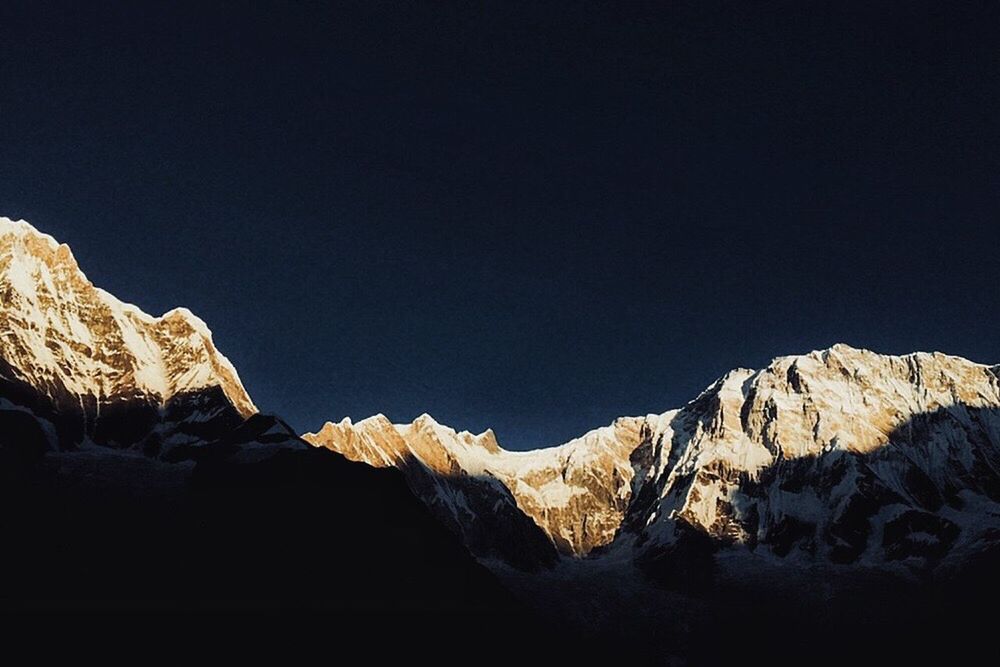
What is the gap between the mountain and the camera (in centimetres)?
13212

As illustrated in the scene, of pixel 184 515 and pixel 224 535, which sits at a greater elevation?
pixel 184 515

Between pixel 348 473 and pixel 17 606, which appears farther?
pixel 348 473

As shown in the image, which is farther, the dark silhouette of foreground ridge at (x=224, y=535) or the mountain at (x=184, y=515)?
the mountain at (x=184, y=515)

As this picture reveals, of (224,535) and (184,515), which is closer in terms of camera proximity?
(224,535)

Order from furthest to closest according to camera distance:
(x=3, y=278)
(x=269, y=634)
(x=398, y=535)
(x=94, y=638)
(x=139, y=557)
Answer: (x=3, y=278) → (x=398, y=535) → (x=139, y=557) → (x=269, y=634) → (x=94, y=638)

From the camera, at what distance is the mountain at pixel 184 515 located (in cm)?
13212

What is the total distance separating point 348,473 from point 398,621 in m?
43.2

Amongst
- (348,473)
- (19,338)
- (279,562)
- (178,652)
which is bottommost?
(178,652)

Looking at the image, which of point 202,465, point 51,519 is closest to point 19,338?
point 202,465

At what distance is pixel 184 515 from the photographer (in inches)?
6112

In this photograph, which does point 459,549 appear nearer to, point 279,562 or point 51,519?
point 279,562

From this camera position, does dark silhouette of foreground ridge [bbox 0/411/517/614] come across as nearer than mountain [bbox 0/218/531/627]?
Yes

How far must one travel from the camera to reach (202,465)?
579 feet

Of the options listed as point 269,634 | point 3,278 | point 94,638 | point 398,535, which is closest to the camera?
point 94,638
